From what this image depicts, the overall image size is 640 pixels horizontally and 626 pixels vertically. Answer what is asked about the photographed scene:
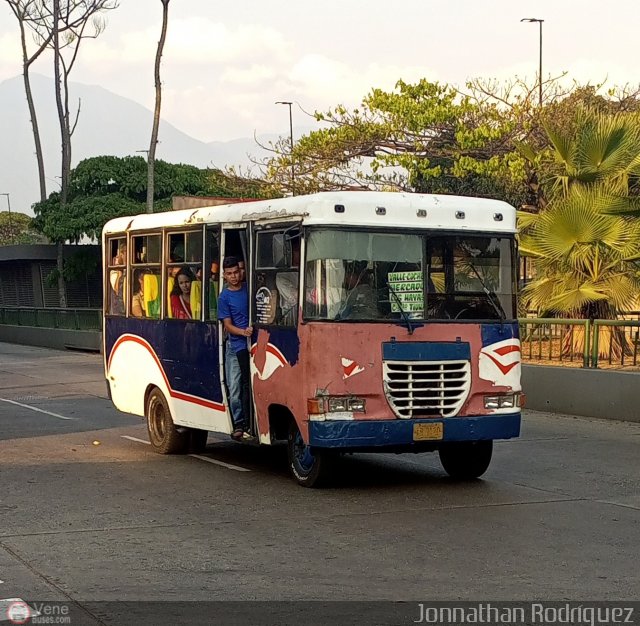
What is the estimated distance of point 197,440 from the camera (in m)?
14.4

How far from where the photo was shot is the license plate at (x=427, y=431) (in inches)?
446

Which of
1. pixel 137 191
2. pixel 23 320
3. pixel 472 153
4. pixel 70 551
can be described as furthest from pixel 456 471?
pixel 137 191

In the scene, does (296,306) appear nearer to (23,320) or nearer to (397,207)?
(397,207)

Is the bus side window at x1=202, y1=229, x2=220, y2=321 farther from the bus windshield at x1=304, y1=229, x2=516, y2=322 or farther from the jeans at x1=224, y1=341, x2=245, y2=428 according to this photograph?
the bus windshield at x1=304, y1=229, x2=516, y2=322

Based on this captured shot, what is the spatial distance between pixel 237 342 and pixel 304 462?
1465 millimetres

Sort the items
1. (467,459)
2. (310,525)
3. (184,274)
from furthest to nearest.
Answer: (184,274) → (467,459) → (310,525)

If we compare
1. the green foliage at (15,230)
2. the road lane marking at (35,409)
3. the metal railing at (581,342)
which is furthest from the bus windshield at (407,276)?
the green foliage at (15,230)

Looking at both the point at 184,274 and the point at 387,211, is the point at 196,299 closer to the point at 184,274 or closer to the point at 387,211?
the point at 184,274

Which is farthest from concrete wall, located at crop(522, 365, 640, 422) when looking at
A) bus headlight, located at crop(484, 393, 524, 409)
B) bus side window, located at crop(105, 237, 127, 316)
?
bus side window, located at crop(105, 237, 127, 316)

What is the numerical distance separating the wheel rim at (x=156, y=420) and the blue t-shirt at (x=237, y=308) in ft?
7.57

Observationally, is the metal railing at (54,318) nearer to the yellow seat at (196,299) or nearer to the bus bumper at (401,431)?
the yellow seat at (196,299)

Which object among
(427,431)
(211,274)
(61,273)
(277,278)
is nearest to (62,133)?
(61,273)

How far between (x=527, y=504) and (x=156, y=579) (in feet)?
13.4

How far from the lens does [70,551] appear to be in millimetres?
8812
